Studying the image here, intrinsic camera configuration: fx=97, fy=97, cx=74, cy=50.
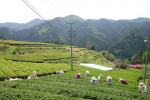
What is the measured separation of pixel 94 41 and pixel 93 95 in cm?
17724

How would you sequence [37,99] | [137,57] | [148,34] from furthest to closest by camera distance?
[148,34] → [137,57] → [37,99]

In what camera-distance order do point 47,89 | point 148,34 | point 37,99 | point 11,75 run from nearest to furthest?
point 37,99 < point 47,89 < point 11,75 < point 148,34

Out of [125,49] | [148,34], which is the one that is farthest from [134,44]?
[148,34]

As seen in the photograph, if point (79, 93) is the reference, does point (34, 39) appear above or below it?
above

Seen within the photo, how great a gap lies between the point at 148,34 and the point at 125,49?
5249 centimetres

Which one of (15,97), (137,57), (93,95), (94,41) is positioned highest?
(94,41)

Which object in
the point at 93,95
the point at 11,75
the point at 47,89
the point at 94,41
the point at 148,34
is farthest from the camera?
the point at 94,41

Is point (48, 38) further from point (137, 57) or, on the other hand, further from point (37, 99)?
point (37, 99)

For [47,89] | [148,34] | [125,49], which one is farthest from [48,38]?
[47,89]

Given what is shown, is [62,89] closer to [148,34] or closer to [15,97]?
[15,97]

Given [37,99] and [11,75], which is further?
[11,75]

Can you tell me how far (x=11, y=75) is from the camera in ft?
57.4

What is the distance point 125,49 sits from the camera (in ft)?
485

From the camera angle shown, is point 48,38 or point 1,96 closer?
point 1,96
